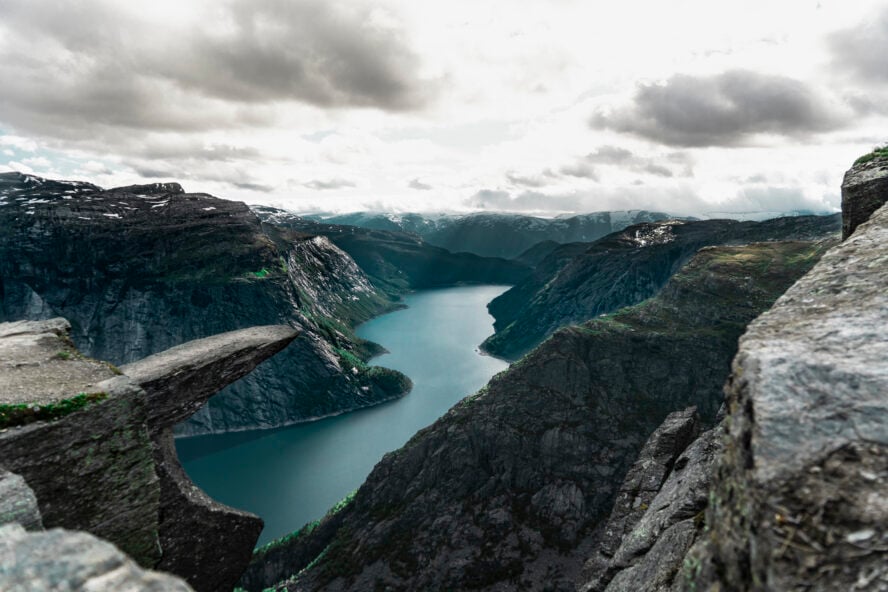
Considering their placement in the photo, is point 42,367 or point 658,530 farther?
point 42,367

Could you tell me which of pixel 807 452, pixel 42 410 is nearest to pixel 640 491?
pixel 807 452

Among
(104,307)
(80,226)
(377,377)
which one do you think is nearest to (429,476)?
(377,377)

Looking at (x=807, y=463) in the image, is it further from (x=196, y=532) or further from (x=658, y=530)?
(x=196, y=532)

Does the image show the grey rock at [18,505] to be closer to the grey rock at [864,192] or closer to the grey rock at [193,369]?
the grey rock at [193,369]

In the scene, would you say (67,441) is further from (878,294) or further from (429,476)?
(429,476)

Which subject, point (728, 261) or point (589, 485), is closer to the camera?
point (589, 485)

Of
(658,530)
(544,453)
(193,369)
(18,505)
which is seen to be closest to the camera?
(18,505)

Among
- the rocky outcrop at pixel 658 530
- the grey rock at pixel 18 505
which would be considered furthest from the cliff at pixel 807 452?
the grey rock at pixel 18 505
